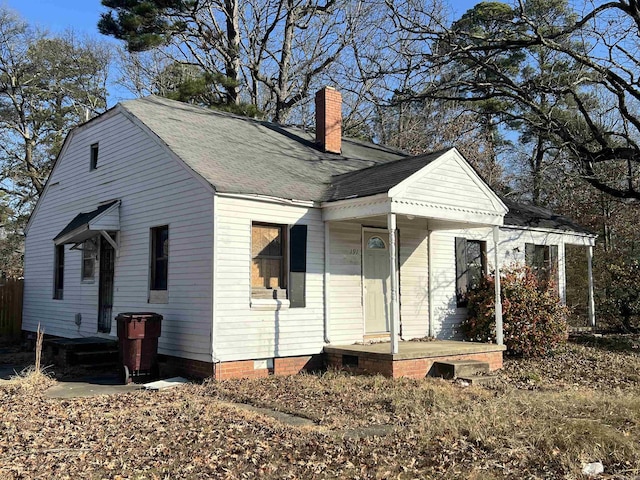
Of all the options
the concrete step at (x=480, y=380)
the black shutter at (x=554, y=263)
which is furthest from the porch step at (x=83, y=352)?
the black shutter at (x=554, y=263)

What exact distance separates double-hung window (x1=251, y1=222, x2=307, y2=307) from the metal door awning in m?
3.57

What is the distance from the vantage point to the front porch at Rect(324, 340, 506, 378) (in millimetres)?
10273

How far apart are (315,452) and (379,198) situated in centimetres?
553

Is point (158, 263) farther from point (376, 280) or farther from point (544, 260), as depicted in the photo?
point (544, 260)

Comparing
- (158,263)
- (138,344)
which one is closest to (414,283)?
(158,263)

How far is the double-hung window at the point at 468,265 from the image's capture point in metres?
14.3

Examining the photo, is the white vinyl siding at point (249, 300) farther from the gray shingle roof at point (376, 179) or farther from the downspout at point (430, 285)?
the downspout at point (430, 285)

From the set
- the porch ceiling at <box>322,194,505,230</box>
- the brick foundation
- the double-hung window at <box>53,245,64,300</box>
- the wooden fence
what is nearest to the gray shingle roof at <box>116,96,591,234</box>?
the porch ceiling at <box>322,194,505,230</box>

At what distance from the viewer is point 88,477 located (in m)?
5.31

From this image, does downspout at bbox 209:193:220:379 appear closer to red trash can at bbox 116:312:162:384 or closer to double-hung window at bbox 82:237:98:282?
red trash can at bbox 116:312:162:384

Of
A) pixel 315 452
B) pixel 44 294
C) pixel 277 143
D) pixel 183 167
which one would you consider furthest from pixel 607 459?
pixel 44 294

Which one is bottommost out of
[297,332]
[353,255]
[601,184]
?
[297,332]

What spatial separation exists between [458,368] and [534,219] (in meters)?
7.68

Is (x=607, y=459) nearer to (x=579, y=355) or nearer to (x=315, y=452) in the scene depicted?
(x=315, y=452)
